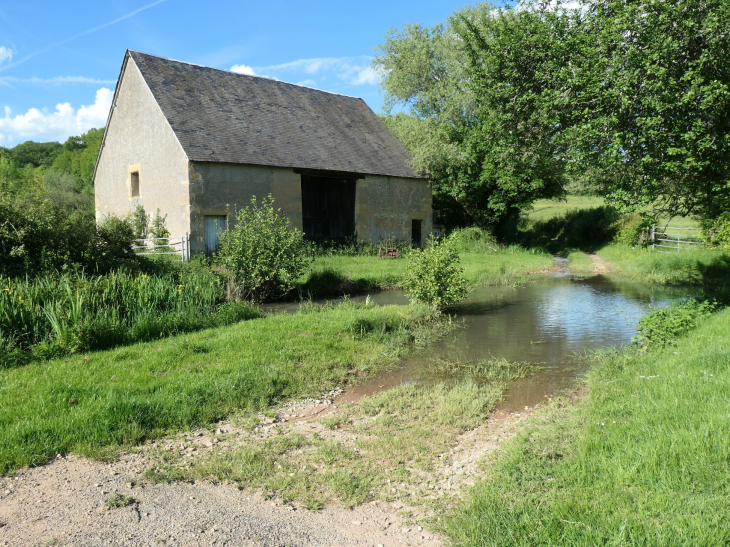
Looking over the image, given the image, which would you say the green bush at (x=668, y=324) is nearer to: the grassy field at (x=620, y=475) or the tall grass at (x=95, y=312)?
the grassy field at (x=620, y=475)

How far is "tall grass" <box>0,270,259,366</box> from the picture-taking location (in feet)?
25.0

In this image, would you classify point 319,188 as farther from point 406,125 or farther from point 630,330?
point 630,330

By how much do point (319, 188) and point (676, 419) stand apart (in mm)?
21749

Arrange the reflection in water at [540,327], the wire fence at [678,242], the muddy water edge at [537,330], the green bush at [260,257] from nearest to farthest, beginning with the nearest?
the muddy water edge at [537,330] → the reflection in water at [540,327] → the green bush at [260,257] → the wire fence at [678,242]

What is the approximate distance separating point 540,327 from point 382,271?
284 inches

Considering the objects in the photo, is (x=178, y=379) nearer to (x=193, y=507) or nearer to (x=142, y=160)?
(x=193, y=507)

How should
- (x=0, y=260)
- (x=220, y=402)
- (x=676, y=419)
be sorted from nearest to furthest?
(x=676, y=419), (x=220, y=402), (x=0, y=260)

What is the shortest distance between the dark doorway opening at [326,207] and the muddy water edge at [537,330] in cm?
976

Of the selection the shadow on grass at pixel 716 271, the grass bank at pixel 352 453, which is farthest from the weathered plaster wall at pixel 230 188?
the shadow on grass at pixel 716 271

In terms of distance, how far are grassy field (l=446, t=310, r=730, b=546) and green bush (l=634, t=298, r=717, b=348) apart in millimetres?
2440

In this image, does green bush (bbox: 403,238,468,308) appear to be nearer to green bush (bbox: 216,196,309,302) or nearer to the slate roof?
green bush (bbox: 216,196,309,302)

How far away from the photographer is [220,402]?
19.7 ft

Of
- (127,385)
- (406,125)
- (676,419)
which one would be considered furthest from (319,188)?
(676,419)

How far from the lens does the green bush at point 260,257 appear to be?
12.3 m
